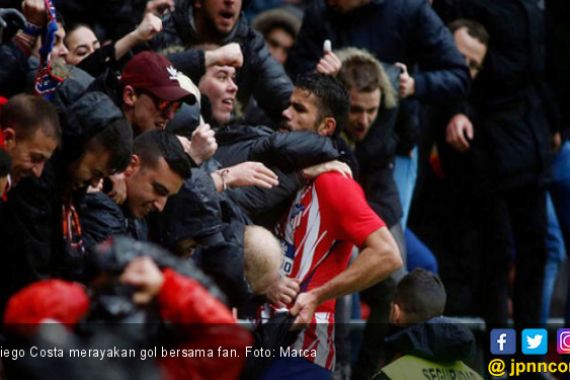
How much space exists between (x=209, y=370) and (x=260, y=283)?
90.3 inches

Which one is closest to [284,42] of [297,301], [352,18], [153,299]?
[352,18]

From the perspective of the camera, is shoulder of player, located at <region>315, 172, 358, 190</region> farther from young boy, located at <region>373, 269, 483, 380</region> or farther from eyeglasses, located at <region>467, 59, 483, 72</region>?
eyeglasses, located at <region>467, 59, 483, 72</region>

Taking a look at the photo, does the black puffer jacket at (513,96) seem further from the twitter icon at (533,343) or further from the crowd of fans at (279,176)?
the twitter icon at (533,343)

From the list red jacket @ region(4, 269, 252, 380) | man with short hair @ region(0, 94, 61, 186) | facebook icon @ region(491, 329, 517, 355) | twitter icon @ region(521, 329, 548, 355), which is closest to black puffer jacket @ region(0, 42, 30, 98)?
man with short hair @ region(0, 94, 61, 186)

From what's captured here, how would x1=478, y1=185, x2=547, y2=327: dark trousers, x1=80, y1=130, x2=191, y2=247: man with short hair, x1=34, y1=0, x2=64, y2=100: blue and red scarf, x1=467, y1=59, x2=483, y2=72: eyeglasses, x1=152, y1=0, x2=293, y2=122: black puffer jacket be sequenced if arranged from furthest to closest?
x1=467, y1=59, x2=483, y2=72: eyeglasses → x1=478, y1=185, x2=547, y2=327: dark trousers → x1=152, y1=0, x2=293, y2=122: black puffer jacket → x1=34, y1=0, x2=64, y2=100: blue and red scarf → x1=80, y1=130, x2=191, y2=247: man with short hair

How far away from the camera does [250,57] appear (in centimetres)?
761

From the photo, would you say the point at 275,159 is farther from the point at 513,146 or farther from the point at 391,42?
the point at 513,146

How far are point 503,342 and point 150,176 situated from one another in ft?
8.44

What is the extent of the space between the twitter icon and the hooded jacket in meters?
1.58

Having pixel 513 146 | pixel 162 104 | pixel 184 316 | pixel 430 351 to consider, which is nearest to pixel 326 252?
pixel 430 351

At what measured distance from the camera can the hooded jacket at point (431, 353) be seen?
21.1ft

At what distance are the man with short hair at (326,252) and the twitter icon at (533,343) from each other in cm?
146

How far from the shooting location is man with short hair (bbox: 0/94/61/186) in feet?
17.9

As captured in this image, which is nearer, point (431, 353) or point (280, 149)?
point (431, 353)
